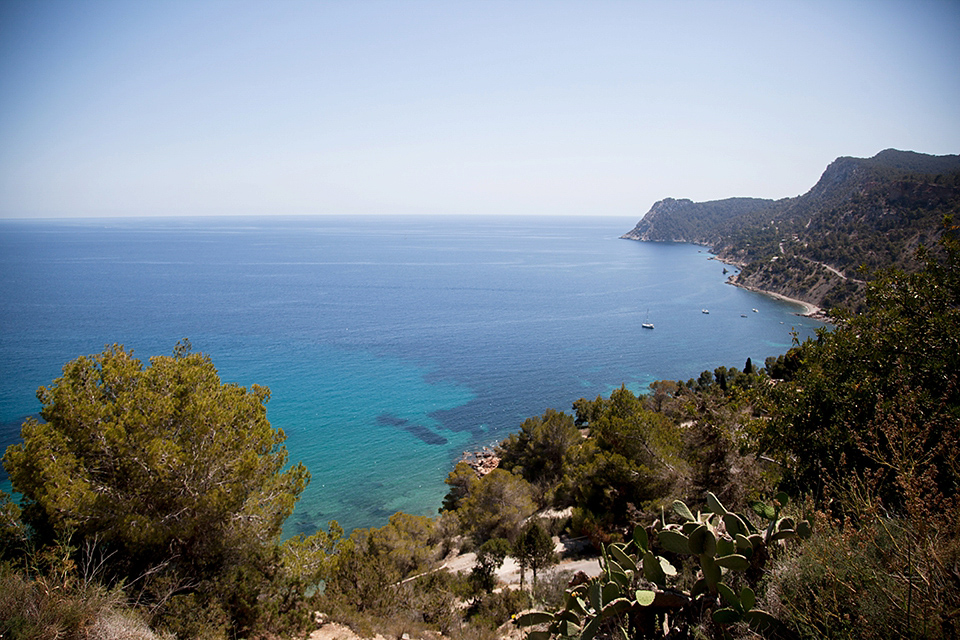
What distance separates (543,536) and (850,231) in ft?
332

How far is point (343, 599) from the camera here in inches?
408

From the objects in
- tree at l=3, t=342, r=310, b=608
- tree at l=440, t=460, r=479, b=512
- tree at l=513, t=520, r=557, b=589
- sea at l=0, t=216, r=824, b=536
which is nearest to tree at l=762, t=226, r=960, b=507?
sea at l=0, t=216, r=824, b=536

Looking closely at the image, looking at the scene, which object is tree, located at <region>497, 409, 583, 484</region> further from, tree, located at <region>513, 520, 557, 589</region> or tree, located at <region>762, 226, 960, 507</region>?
tree, located at <region>762, 226, 960, 507</region>

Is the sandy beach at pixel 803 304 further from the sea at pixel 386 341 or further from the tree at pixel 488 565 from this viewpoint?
the tree at pixel 488 565

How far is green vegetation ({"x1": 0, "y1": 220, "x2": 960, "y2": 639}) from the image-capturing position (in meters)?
4.21

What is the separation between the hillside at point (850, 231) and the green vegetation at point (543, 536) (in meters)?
42.6

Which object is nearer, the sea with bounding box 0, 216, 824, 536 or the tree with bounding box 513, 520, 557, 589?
the tree with bounding box 513, 520, 557, 589

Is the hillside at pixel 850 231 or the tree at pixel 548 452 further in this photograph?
the hillside at pixel 850 231

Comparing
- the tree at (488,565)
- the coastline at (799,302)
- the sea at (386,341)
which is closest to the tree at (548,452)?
the sea at (386,341)

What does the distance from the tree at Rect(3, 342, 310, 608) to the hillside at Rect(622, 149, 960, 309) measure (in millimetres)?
49982

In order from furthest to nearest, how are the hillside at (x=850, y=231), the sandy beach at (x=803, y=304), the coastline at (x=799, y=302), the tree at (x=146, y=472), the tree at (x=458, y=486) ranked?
the hillside at (x=850, y=231) < the sandy beach at (x=803, y=304) < the coastline at (x=799, y=302) < the tree at (x=458, y=486) < the tree at (x=146, y=472)

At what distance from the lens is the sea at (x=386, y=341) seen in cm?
3120

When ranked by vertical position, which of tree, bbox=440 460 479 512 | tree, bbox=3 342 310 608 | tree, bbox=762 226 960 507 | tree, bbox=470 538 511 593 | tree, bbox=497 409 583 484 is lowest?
tree, bbox=440 460 479 512

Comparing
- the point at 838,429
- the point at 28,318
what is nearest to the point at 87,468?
the point at 838,429
